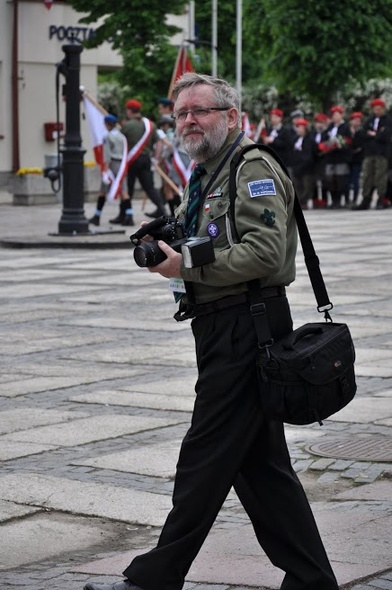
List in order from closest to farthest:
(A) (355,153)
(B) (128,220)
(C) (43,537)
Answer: (C) (43,537) → (B) (128,220) → (A) (355,153)

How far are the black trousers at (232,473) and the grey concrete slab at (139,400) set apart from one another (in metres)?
3.67

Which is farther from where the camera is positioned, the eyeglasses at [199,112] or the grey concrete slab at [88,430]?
the grey concrete slab at [88,430]

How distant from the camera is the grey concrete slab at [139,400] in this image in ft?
27.8

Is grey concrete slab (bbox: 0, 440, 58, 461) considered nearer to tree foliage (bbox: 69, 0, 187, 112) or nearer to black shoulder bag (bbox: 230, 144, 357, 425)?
black shoulder bag (bbox: 230, 144, 357, 425)

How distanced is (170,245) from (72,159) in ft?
52.6

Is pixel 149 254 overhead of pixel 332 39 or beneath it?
beneath

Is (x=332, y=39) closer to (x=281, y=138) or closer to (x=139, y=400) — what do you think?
(x=281, y=138)

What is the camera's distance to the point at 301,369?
4.50 metres

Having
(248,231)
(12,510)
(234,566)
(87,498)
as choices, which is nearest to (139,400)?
(87,498)

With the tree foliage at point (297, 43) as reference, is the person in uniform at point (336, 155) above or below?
below

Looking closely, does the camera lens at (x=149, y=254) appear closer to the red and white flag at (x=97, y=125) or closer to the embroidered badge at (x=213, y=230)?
the embroidered badge at (x=213, y=230)

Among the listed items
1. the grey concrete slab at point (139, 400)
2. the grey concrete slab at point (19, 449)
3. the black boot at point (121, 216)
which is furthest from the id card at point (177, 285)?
the black boot at point (121, 216)

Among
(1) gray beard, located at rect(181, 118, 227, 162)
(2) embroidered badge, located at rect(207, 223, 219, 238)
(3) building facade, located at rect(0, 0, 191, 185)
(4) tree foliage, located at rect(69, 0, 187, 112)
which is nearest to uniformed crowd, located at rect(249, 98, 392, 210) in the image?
(4) tree foliage, located at rect(69, 0, 187, 112)

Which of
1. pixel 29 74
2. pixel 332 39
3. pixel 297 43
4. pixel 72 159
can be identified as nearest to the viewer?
pixel 72 159
